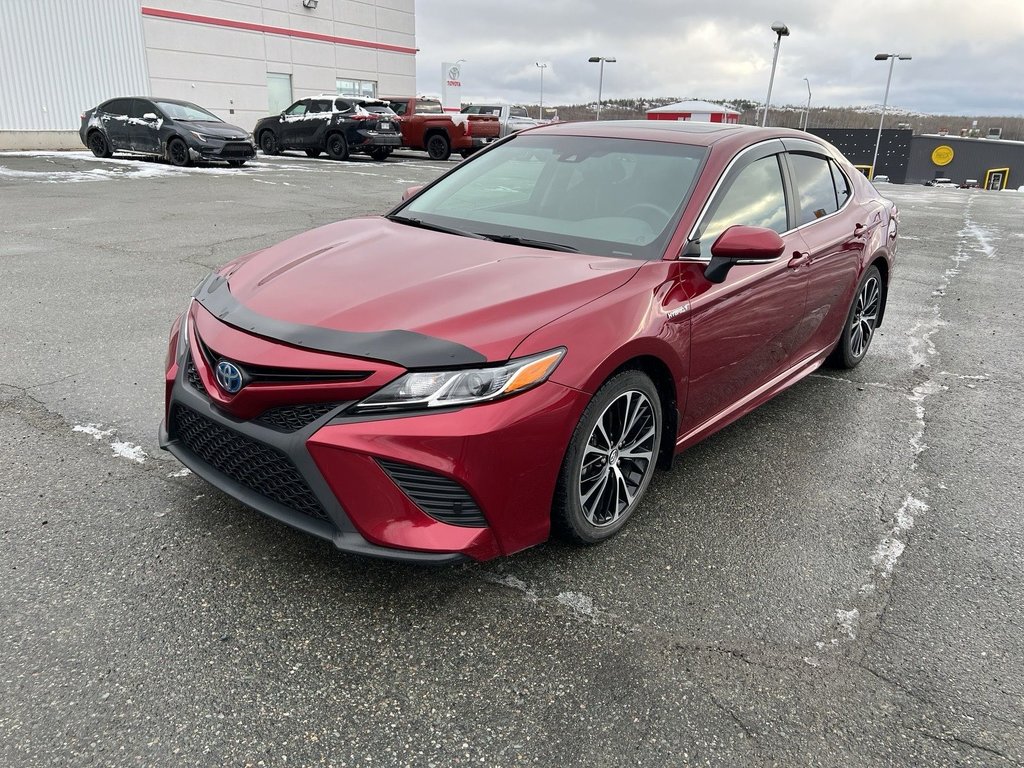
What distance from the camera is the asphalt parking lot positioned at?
2031mm

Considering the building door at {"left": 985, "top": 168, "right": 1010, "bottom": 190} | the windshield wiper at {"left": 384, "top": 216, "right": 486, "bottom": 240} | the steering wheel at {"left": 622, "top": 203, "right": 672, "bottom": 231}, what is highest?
the steering wheel at {"left": 622, "top": 203, "right": 672, "bottom": 231}

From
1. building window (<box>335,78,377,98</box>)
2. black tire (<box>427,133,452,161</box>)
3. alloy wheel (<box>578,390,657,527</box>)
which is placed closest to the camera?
alloy wheel (<box>578,390,657,527</box>)

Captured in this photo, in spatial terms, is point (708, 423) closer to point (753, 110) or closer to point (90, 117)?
point (90, 117)

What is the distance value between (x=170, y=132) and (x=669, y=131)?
648 inches

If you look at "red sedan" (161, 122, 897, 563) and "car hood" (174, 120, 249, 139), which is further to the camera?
"car hood" (174, 120, 249, 139)

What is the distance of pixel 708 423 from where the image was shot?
3.42 m

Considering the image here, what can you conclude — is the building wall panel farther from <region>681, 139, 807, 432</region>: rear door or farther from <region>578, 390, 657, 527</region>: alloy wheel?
<region>578, 390, 657, 527</region>: alloy wheel

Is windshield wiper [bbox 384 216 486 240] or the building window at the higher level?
the building window

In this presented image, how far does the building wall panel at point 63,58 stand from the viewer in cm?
2258

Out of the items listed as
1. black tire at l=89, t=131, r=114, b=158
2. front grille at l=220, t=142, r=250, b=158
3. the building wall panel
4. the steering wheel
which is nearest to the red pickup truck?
front grille at l=220, t=142, r=250, b=158

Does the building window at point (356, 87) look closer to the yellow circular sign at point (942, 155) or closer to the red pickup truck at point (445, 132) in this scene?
the red pickup truck at point (445, 132)

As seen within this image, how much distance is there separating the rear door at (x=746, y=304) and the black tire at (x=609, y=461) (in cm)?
29

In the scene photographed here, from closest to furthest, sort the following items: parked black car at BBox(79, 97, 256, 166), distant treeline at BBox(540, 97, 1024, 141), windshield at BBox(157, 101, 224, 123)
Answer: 1. parked black car at BBox(79, 97, 256, 166)
2. windshield at BBox(157, 101, 224, 123)
3. distant treeline at BBox(540, 97, 1024, 141)

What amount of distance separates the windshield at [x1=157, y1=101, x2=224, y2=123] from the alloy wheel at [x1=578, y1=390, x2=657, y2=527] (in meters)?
17.7
